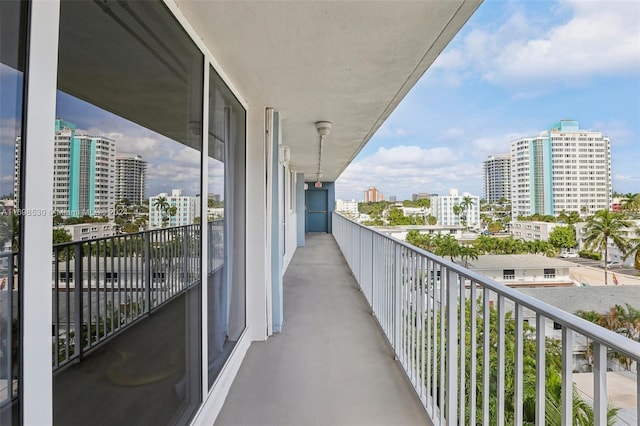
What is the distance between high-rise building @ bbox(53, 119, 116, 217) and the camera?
2.63ft

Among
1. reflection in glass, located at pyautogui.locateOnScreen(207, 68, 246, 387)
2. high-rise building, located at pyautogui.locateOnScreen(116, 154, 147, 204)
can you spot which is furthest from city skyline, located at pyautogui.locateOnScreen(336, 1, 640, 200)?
high-rise building, located at pyautogui.locateOnScreen(116, 154, 147, 204)

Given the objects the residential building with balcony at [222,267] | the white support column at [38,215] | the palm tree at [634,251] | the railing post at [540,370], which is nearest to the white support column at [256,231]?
the residential building with balcony at [222,267]

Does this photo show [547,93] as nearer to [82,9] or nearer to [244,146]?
[244,146]

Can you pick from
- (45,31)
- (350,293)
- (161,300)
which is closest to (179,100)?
(45,31)

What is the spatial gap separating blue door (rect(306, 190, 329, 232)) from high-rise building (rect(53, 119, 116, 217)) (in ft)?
38.8

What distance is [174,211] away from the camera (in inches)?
57.2

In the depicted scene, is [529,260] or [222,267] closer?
[222,267]

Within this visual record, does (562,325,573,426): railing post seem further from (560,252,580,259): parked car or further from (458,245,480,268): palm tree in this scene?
(560,252,580,259): parked car

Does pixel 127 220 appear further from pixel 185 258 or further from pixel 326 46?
pixel 326 46

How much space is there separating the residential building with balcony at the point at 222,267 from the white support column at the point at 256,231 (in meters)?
0.01

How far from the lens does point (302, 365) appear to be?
239 centimetres

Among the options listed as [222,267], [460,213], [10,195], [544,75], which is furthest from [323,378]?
[544,75]

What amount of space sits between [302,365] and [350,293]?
6.66ft

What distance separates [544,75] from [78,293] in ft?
44.4
